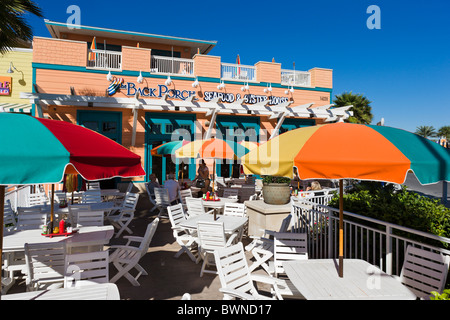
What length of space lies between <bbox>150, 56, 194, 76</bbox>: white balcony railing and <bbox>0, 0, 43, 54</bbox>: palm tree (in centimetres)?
726

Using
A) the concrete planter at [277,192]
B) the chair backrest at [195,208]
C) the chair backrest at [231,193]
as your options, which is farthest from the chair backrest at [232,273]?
the chair backrest at [231,193]

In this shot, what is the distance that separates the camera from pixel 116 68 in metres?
15.4

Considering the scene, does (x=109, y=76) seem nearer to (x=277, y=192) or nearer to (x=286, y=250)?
(x=277, y=192)

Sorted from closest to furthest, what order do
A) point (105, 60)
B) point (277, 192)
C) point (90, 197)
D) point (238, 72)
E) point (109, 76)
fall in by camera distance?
point (277, 192) → point (90, 197) → point (109, 76) → point (105, 60) → point (238, 72)

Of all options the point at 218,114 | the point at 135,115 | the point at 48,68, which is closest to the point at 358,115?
the point at 218,114

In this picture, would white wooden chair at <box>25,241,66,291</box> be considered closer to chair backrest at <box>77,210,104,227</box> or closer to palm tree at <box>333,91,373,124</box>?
chair backrest at <box>77,210,104,227</box>

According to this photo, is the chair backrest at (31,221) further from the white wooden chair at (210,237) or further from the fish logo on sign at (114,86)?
the fish logo on sign at (114,86)

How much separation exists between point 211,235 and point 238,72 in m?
14.1

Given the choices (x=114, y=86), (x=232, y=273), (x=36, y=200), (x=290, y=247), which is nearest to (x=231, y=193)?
(x=290, y=247)

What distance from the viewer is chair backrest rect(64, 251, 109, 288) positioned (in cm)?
359

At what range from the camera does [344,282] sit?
3.23m
